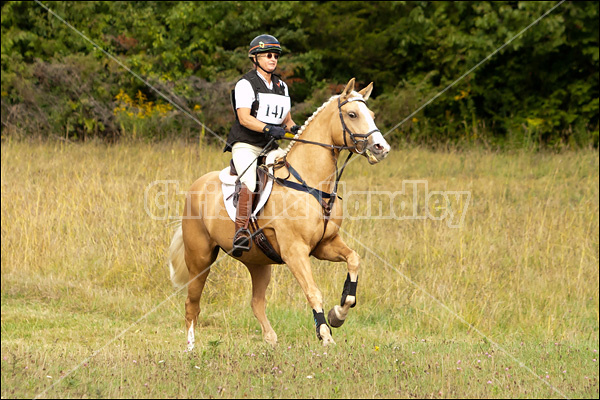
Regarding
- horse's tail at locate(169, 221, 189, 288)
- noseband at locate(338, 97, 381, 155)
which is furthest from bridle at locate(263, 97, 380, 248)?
horse's tail at locate(169, 221, 189, 288)

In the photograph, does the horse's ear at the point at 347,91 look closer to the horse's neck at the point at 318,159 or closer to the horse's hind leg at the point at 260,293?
the horse's neck at the point at 318,159

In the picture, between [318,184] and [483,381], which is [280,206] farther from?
[483,381]

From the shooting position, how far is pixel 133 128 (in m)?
17.0

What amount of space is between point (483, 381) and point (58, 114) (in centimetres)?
1562

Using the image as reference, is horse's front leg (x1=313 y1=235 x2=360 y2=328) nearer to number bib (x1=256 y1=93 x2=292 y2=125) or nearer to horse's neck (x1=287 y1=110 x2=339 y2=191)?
horse's neck (x1=287 y1=110 x2=339 y2=191)

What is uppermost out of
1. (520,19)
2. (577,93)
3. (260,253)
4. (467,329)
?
(520,19)

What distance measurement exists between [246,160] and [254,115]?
1.54ft

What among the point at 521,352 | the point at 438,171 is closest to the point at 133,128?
the point at 438,171

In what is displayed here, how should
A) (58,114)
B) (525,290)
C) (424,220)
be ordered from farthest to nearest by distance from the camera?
(58,114)
(424,220)
(525,290)

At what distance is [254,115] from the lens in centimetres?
685

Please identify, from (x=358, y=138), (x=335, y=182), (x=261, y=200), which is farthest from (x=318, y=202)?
(x=358, y=138)

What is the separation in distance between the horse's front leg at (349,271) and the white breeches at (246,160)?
36.4 inches

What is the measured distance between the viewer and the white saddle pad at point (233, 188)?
6.74 m

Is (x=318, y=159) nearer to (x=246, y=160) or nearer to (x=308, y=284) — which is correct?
(x=246, y=160)
